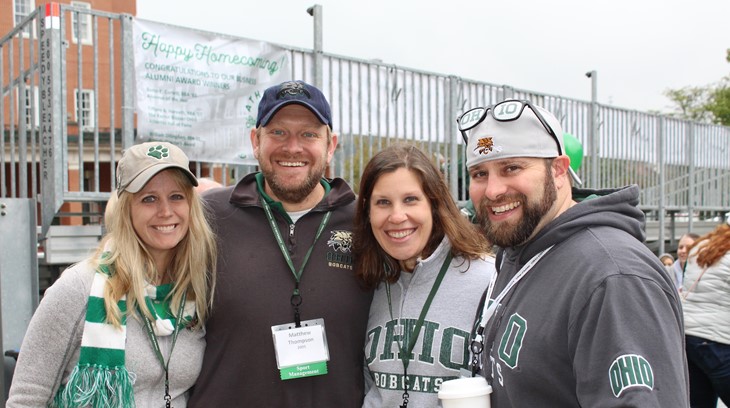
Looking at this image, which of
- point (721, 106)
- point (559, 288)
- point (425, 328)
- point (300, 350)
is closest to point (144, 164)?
point (300, 350)

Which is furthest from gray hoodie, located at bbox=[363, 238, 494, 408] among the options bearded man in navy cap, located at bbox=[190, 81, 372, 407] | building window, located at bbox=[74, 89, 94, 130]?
building window, located at bbox=[74, 89, 94, 130]

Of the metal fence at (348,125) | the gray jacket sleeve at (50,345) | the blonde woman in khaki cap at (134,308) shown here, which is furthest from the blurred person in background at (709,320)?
the gray jacket sleeve at (50,345)

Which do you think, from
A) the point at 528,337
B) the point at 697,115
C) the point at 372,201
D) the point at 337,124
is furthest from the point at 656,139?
the point at 697,115

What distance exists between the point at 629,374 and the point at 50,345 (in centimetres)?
207

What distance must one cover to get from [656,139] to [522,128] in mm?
10563

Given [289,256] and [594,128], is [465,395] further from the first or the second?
[594,128]

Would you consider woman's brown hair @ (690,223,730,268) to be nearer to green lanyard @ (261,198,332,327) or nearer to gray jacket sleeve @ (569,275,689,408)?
green lanyard @ (261,198,332,327)

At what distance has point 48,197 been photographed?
5160 millimetres

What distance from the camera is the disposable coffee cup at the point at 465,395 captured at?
1.97 m

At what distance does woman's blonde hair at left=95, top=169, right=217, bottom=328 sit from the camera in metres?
Result: 2.57

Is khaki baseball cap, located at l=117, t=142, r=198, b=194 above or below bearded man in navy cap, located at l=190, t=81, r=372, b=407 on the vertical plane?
above

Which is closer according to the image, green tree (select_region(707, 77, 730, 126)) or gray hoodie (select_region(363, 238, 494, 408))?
gray hoodie (select_region(363, 238, 494, 408))

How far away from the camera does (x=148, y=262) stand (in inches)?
107

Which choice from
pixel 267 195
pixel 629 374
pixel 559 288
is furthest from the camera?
pixel 267 195
